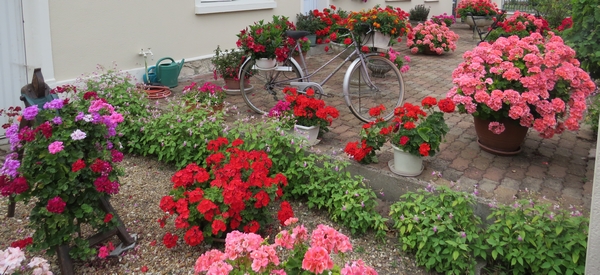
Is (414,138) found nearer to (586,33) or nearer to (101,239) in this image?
(586,33)

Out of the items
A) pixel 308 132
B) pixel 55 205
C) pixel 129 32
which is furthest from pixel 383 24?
pixel 55 205

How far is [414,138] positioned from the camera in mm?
3725

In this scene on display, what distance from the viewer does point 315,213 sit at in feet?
12.0

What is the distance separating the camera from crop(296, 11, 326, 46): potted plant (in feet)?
29.2

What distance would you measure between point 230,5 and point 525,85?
501 centimetres

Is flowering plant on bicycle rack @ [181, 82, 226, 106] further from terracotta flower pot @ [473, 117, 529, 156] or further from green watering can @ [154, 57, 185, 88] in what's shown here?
terracotta flower pot @ [473, 117, 529, 156]

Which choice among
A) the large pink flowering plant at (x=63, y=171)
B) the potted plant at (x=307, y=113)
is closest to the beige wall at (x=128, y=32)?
the potted plant at (x=307, y=113)

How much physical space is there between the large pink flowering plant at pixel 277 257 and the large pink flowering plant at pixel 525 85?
2385 mm

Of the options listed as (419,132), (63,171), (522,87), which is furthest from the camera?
(522,87)

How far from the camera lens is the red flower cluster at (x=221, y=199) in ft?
9.51

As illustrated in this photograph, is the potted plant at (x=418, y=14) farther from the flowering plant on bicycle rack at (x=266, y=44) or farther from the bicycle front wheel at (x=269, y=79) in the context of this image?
the flowering plant on bicycle rack at (x=266, y=44)

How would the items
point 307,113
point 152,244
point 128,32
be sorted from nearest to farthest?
point 152,244
point 307,113
point 128,32

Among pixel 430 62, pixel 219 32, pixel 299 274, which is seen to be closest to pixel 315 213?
pixel 299 274

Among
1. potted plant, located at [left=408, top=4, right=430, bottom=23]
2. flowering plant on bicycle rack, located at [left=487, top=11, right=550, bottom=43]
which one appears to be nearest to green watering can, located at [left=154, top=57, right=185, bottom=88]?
flowering plant on bicycle rack, located at [left=487, top=11, right=550, bottom=43]
